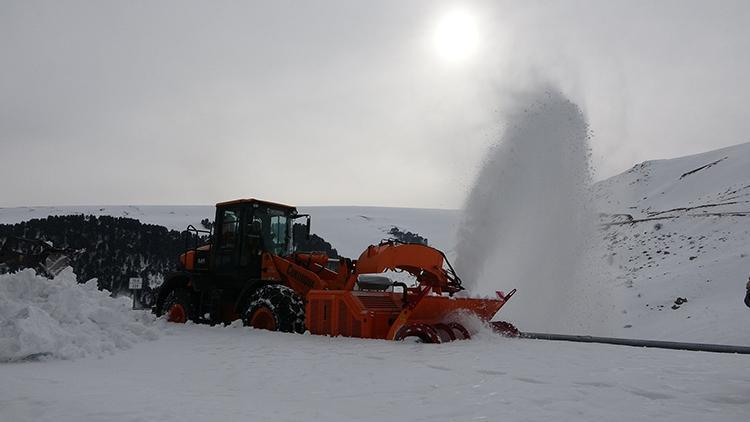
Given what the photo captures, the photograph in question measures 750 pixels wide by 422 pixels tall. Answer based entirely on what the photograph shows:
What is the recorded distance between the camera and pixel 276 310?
9.98m

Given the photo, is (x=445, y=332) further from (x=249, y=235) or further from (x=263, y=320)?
(x=249, y=235)

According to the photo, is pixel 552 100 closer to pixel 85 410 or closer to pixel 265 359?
pixel 265 359

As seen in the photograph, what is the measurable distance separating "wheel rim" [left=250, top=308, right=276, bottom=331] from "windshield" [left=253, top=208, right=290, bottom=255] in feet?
6.12

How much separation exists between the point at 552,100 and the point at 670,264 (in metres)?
12.1

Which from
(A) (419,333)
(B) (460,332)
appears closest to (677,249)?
(B) (460,332)

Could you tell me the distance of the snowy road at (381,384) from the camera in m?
4.46

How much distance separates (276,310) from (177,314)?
3.87m

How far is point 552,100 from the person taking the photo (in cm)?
1587

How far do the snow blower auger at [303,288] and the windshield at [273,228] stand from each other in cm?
2

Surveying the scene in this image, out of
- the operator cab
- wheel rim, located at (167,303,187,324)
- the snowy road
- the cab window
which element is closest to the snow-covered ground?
the snowy road

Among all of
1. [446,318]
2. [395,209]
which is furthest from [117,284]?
[395,209]

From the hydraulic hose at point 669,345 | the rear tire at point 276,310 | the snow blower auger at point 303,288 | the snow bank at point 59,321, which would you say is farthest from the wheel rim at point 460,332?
the snow bank at point 59,321

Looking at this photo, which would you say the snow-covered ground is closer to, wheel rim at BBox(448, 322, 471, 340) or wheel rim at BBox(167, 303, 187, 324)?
wheel rim at BBox(448, 322, 471, 340)

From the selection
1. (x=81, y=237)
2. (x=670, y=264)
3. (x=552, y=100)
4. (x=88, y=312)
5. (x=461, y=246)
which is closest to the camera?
(x=88, y=312)
